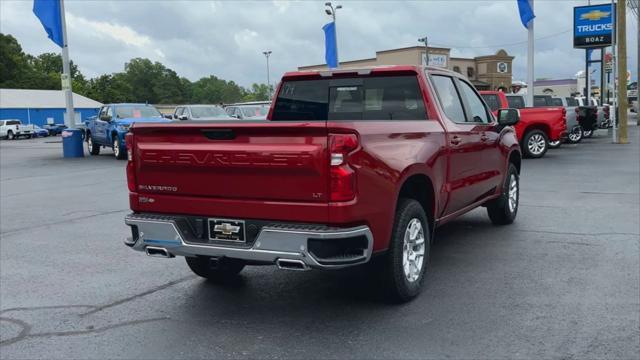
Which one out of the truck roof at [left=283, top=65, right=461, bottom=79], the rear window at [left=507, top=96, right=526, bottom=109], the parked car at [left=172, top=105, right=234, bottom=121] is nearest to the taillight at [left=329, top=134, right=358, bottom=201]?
the truck roof at [left=283, top=65, right=461, bottom=79]

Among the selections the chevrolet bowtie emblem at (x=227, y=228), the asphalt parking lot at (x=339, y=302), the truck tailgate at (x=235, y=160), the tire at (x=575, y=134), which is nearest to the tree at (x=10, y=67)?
the tire at (x=575, y=134)

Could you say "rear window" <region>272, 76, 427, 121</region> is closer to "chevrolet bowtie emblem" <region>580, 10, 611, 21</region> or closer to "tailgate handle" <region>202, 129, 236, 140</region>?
"tailgate handle" <region>202, 129, 236, 140</region>

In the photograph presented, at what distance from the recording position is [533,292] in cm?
525

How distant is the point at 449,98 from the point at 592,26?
29.3m

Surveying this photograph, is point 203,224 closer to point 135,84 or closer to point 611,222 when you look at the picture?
point 611,222

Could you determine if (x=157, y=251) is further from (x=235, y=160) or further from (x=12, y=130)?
(x=12, y=130)

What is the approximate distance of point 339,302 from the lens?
16.9 feet

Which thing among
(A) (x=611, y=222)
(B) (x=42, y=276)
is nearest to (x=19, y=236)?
(B) (x=42, y=276)

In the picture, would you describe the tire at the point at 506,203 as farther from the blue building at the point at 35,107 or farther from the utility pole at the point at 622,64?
the blue building at the point at 35,107

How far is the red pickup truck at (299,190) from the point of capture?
416 cm

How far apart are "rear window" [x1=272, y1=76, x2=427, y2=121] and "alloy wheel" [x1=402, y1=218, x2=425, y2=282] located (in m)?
1.22

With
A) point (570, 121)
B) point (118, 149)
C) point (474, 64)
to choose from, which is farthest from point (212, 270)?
point (474, 64)

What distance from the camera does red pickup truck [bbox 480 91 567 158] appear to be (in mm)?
18156

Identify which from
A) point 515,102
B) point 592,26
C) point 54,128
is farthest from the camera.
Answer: point 54,128
